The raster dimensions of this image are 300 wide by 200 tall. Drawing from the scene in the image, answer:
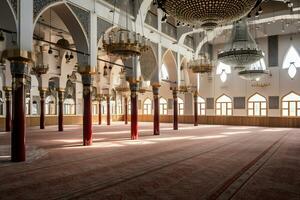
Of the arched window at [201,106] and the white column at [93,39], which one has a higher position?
the white column at [93,39]

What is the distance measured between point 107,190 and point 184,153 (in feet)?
12.7

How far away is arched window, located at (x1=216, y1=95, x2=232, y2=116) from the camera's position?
22.3m

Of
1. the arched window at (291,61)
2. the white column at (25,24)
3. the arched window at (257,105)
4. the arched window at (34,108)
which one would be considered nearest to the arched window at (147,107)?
the arched window at (257,105)

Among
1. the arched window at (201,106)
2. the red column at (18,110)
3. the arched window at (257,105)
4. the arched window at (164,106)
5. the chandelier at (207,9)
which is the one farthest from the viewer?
the arched window at (164,106)

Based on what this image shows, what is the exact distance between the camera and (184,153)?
7918 mm

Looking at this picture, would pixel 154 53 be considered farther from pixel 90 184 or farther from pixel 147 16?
pixel 90 184

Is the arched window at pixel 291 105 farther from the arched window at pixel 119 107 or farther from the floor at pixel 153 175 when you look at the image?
the arched window at pixel 119 107

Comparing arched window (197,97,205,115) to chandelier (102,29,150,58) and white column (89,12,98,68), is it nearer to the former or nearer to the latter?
white column (89,12,98,68)

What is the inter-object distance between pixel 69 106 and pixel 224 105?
38.1 feet

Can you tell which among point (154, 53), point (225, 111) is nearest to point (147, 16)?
point (154, 53)

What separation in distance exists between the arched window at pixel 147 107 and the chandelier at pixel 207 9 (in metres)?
22.3

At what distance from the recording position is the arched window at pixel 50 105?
71.5ft

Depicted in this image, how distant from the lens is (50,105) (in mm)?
22016

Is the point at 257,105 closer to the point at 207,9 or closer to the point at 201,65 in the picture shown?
the point at 201,65
